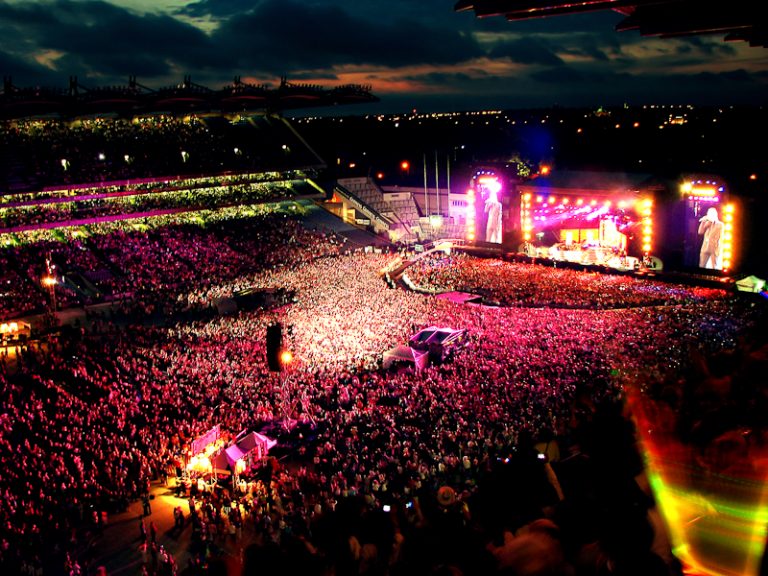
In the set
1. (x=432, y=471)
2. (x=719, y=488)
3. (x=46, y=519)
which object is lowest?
(x=46, y=519)

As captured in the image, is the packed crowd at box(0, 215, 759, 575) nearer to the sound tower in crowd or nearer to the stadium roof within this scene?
the sound tower in crowd

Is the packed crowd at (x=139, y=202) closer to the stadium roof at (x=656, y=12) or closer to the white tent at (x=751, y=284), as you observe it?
the white tent at (x=751, y=284)

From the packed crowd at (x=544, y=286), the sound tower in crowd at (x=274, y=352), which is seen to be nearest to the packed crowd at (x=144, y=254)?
the packed crowd at (x=544, y=286)

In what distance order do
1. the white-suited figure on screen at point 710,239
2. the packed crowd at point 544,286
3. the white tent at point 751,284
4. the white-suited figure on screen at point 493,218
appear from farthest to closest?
the white-suited figure on screen at point 493,218, the white-suited figure on screen at point 710,239, the white tent at point 751,284, the packed crowd at point 544,286

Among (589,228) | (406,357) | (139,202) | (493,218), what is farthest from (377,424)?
(139,202)

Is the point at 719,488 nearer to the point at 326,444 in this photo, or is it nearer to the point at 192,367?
the point at 326,444

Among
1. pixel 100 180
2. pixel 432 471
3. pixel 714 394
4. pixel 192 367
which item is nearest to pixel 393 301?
pixel 192 367

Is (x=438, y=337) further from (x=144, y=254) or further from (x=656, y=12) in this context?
(x=144, y=254)
